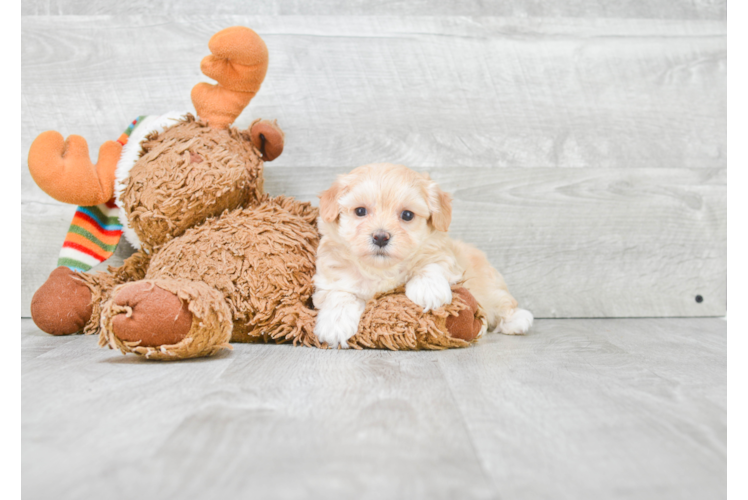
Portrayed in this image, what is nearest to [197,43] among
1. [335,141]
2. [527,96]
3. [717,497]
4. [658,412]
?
[335,141]

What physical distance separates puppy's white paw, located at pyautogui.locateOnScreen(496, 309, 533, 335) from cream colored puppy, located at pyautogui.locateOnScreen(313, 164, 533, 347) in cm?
31

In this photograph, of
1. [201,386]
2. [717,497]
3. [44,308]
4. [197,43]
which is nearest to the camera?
[717,497]

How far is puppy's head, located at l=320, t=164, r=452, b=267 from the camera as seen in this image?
1.49m

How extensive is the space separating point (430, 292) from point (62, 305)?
3.55ft

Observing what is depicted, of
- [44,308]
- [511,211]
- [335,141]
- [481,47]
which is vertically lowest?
[44,308]

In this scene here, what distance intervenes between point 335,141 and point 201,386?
127 cm

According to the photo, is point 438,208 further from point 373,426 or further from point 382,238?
point 373,426

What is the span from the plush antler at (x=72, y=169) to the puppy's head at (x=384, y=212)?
27.7 inches

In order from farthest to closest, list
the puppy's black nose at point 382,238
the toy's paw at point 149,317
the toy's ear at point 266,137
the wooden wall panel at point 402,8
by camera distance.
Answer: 1. the wooden wall panel at point 402,8
2. the toy's ear at point 266,137
3. the puppy's black nose at point 382,238
4. the toy's paw at point 149,317

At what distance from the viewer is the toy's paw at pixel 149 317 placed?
1.28 m

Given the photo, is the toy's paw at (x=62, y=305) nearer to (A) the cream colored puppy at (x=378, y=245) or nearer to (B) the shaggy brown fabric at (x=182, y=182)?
(B) the shaggy brown fabric at (x=182, y=182)

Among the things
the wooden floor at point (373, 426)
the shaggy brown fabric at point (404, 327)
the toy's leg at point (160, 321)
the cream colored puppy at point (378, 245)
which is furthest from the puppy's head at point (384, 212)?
the toy's leg at point (160, 321)

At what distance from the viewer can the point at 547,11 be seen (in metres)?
2.24

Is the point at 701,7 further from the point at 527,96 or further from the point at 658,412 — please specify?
the point at 658,412
